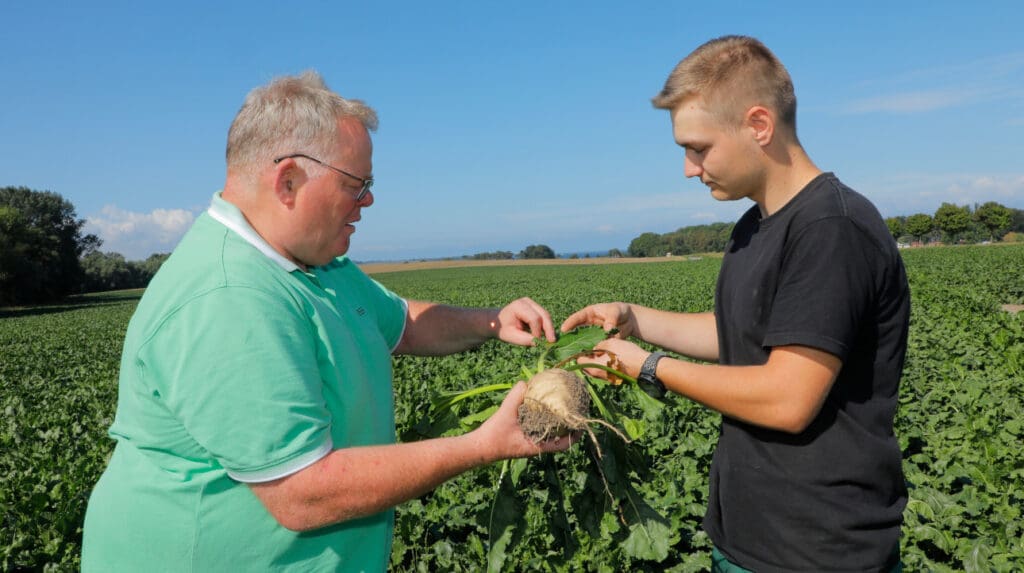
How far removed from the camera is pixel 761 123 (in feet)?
6.01

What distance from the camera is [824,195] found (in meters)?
1.76

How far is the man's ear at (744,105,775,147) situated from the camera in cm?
182

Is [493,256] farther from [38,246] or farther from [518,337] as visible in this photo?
[518,337]

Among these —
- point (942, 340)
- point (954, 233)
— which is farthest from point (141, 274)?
point (954, 233)

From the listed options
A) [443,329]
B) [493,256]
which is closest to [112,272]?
[493,256]

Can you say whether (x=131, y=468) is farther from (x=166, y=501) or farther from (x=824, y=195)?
(x=824, y=195)

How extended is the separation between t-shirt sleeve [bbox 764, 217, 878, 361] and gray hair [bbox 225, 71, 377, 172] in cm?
128

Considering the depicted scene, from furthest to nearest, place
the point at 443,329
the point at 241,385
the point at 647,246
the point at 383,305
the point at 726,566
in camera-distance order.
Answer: the point at 647,246, the point at 443,329, the point at 383,305, the point at 726,566, the point at 241,385

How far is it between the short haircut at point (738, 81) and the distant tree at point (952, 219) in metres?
119

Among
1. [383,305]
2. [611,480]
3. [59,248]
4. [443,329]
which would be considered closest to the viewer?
[611,480]

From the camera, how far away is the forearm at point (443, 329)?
275cm

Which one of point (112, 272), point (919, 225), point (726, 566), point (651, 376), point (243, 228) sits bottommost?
point (726, 566)

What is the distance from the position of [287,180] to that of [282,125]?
0.14m

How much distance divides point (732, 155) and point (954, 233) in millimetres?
121968
